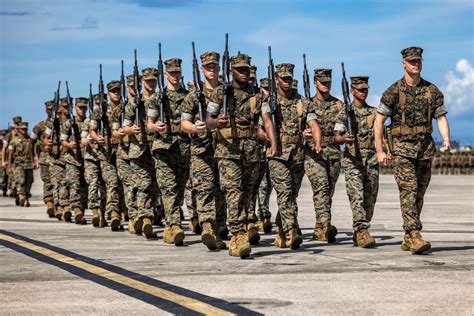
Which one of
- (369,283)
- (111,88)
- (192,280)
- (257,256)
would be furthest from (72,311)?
(111,88)

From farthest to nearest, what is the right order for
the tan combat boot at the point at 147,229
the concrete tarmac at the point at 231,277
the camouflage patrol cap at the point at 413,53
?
the tan combat boot at the point at 147,229
the camouflage patrol cap at the point at 413,53
the concrete tarmac at the point at 231,277

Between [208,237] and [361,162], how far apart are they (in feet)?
8.41

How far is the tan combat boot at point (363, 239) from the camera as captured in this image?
13266mm

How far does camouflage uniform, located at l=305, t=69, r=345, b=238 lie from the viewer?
46.7 feet

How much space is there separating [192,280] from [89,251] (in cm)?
333

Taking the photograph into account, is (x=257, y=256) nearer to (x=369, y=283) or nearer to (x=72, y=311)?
(x=369, y=283)

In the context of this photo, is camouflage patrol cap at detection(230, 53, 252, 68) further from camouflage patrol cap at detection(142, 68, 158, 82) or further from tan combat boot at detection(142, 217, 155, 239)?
tan combat boot at detection(142, 217, 155, 239)

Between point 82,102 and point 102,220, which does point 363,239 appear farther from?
point 82,102

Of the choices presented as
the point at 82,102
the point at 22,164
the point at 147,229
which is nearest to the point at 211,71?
the point at 147,229

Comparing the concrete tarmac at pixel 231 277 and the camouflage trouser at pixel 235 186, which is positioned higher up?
the camouflage trouser at pixel 235 186

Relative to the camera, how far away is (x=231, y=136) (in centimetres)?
1227

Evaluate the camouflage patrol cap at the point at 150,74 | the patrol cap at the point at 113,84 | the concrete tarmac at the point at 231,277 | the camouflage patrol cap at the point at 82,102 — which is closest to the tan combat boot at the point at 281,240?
the concrete tarmac at the point at 231,277

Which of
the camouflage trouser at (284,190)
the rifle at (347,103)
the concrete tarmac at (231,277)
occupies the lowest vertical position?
the concrete tarmac at (231,277)

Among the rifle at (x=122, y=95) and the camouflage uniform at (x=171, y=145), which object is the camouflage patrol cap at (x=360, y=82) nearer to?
the camouflage uniform at (x=171, y=145)
